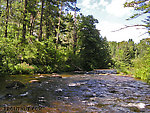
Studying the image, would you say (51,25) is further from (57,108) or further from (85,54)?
(57,108)

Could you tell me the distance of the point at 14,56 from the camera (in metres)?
14.6

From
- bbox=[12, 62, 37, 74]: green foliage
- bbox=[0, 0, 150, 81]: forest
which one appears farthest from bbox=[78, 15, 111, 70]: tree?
bbox=[12, 62, 37, 74]: green foliage

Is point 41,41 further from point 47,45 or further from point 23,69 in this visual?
point 23,69

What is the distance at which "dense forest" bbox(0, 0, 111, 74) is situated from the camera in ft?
47.2

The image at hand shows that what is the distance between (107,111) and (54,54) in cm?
1515

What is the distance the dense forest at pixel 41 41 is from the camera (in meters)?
14.4

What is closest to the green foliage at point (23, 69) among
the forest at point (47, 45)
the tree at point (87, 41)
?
the forest at point (47, 45)

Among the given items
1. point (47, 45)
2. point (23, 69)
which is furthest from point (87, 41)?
point (23, 69)

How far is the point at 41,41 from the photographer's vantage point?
18406mm

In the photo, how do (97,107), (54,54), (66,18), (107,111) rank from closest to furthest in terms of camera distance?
1. (107,111)
2. (97,107)
3. (54,54)
4. (66,18)

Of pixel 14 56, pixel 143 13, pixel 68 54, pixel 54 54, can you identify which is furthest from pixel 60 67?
pixel 143 13

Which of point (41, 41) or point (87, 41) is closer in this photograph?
point (41, 41)

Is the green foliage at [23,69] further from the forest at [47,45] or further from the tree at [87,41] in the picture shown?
the tree at [87,41]

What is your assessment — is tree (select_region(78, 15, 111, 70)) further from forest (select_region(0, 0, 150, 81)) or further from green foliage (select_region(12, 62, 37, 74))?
green foliage (select_region(12, 62, 37, 74))
